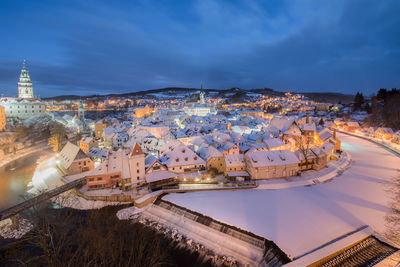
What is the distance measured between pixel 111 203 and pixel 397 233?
24.6 meters

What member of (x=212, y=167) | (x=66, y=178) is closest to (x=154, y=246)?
(x=212, y=167)

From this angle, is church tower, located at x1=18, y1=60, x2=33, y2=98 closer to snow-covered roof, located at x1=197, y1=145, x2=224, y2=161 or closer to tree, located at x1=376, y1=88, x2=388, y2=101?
snow-covered roof, located at x1=197, y1=145, x2=224, y2=161

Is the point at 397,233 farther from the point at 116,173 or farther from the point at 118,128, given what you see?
the point at 118,128

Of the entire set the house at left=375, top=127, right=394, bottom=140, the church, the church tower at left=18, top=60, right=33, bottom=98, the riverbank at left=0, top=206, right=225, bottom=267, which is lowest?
the riverbank at left=0, top=206, right=225, bottom=267

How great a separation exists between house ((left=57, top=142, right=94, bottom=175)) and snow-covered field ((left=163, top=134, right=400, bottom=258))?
45.3 ft

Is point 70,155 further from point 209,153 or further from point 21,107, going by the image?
point 21,107

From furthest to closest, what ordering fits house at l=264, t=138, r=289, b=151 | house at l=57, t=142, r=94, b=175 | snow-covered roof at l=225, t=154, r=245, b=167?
house at l=264, t=138, r=289, b=151
house at l=57, t=142, r=94, b=175
snow-covered roof at l=225, t=154, r=245, b=167

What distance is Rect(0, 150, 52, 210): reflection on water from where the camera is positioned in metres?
21.1

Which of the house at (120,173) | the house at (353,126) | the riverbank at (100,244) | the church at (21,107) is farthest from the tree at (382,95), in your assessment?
the church at (21,107)

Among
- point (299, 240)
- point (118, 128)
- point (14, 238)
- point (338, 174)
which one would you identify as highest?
point (118, 128)

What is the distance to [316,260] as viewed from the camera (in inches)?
459

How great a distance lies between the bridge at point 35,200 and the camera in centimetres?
1700

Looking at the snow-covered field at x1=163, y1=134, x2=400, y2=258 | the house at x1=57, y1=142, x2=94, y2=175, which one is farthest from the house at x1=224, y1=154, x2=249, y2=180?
the house at x1=57, y1=142, x2=94, y2=175

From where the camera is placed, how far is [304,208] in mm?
17859
